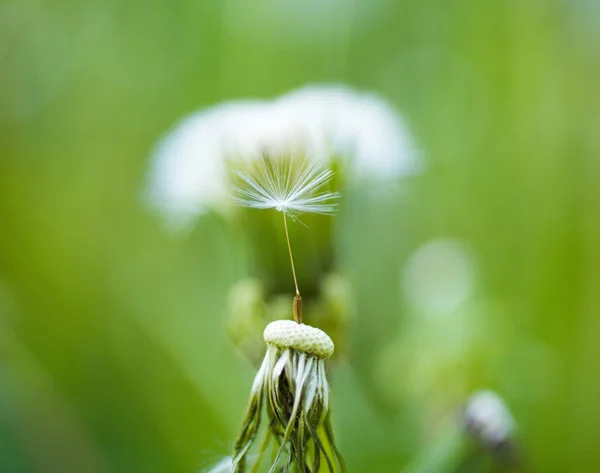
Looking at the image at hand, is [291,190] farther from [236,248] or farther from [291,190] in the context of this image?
[236,248]

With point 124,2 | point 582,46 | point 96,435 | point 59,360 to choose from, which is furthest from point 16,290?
point 582,46

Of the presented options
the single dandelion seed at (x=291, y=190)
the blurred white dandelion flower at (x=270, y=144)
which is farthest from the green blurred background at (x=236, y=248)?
the single dandelion seed at (x=291, y=190)

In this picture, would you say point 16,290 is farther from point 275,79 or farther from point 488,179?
point 488,179

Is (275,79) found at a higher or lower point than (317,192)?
higher

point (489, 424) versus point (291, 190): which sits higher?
point (291, 190)

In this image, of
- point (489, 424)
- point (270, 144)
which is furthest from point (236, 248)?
point (489, 424)

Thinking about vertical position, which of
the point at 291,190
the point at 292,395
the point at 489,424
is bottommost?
the point at 489,424
